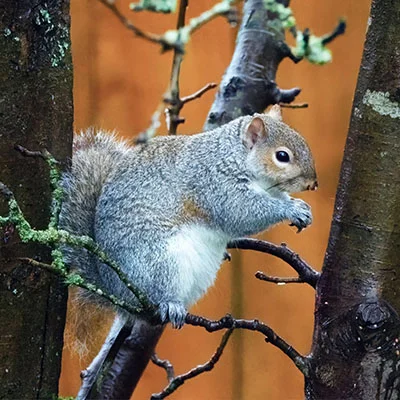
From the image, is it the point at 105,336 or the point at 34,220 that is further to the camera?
the point at 105,336

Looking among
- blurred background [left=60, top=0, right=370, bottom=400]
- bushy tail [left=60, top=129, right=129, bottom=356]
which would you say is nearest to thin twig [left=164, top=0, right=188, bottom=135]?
bushy tail [left=60, top=129, right=129, bottom=356]

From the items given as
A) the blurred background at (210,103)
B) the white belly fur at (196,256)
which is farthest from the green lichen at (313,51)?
the blurred background at (210,103)

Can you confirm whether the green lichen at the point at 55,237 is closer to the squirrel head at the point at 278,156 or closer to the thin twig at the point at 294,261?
the thin twig at the point at 294,261

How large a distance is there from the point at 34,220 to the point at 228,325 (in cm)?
25

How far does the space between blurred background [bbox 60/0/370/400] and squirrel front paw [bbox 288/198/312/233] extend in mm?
678

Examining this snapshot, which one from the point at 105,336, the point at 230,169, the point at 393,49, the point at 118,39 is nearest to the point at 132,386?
the point at 105,336

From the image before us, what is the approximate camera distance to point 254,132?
1253 millimetres

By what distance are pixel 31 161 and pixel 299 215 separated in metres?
0.52

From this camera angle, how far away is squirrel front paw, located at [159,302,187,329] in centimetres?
104

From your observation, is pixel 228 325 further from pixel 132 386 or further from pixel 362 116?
pixel 132 386

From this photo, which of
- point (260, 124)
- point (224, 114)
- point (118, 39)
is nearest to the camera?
point (260, 124)

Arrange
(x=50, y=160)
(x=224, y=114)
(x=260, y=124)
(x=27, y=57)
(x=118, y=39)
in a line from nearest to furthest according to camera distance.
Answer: (x=50, y=160), (x=27, y=57), (x=260, y=124), (x=224, y=114), (x=118, y=39)

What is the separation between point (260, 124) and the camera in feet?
4.05

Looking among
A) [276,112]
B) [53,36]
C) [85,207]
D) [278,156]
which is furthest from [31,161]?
[276,112]
